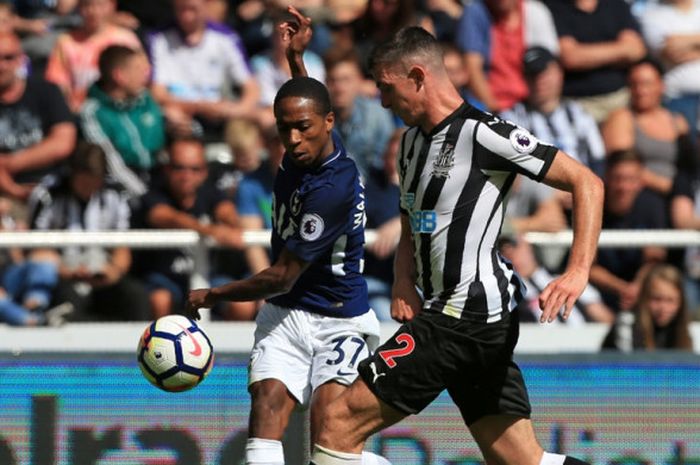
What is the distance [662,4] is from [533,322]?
12.7 feet

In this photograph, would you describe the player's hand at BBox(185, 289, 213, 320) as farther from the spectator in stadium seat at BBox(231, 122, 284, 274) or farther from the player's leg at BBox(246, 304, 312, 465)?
the spectator in stadium seat at BBox(231, 122, 284, 274)

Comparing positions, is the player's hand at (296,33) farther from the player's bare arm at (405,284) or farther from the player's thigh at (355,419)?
the player's thigh at (355,419)

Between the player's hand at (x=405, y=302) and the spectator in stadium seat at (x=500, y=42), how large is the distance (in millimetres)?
5064

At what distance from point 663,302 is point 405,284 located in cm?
353

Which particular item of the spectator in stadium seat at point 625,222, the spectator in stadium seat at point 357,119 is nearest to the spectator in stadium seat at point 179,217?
the spectator in stadium seat at point 357,119

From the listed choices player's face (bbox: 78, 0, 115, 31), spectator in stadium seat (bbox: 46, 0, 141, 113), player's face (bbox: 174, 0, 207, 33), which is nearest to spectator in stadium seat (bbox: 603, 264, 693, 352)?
player's face (bbox: 174, 0, 207, 33)

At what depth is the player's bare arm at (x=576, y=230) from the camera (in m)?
5.43

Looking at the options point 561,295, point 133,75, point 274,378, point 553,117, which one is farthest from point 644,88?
point 561,295

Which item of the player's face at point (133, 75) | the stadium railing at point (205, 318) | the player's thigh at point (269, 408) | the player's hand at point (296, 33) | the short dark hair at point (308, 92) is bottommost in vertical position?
the player's thigh at point (269, 408)

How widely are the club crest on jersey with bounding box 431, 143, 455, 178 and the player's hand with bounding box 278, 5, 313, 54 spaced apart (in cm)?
141

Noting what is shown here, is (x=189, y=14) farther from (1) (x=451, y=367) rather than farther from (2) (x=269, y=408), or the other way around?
(1) (x=451, y=367)

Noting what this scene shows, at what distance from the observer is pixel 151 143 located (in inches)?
420

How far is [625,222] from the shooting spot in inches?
411

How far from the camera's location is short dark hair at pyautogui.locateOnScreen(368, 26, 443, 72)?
19.7 feet
